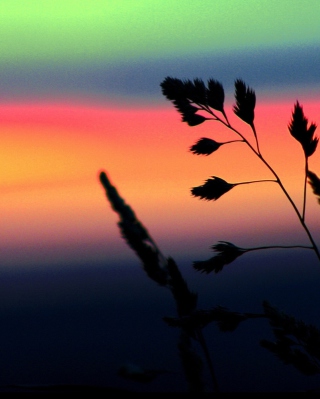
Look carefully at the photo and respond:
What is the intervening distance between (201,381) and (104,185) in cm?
28

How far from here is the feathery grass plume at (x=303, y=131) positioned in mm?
1041

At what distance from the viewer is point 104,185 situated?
2.30ft

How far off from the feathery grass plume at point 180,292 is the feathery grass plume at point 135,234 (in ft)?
0.06

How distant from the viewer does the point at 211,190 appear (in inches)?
44.2

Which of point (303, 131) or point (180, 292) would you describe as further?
point (303, 131)

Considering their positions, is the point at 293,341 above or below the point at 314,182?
below

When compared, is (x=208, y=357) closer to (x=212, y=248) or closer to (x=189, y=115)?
(x=212, y=248)

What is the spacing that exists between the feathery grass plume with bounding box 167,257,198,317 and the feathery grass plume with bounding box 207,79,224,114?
1.46ft

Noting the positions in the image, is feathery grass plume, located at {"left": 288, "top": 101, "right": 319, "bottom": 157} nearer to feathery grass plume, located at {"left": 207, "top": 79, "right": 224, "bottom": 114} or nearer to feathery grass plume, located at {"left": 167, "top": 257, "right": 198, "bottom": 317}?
feathery grass plume, located at {"left": 207, "top": 79, "right": 224, "bottom": 114}

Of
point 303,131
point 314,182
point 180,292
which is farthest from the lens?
point 303,131

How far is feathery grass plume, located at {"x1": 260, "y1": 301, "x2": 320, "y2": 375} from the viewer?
2.97 feet

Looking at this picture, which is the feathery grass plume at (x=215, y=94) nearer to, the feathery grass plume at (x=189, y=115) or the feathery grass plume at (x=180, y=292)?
the feathery grass plume at (x=189, y=115)

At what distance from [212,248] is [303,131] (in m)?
0.30

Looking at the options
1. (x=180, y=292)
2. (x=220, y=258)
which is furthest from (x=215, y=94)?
(x=180, y=292)
